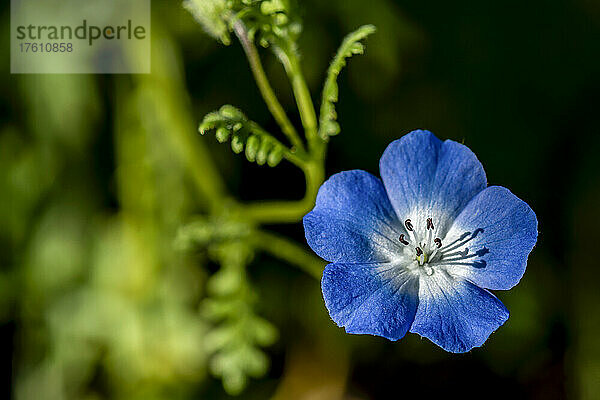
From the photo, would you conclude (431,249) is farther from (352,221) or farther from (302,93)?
(302,93)

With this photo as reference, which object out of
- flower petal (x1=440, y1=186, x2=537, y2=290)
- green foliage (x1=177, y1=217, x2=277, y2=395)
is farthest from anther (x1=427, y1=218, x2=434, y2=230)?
green foliage (x1=177, y1=217, x2=277, y2=395)

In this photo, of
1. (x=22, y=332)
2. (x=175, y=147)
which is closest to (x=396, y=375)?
(x=175, y=147)

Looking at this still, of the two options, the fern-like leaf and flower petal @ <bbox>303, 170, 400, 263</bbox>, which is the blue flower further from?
the fern-like leaf

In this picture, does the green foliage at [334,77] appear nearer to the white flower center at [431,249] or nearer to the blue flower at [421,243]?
the blue flower at [421,243]

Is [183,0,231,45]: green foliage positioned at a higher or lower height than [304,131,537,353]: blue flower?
higher

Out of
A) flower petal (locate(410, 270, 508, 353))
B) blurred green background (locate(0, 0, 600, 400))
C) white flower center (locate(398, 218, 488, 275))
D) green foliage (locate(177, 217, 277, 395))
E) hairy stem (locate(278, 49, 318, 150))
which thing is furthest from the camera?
blurred green background (locate(0, 0, 600, 400))

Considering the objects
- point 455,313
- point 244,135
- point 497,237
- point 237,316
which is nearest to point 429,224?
point 497,237

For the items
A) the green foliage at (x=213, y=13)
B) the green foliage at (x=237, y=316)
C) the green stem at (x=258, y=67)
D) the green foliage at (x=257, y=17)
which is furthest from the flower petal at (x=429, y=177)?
the green foliage at (x=237, y=316)

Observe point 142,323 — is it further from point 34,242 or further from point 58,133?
point 58,133
